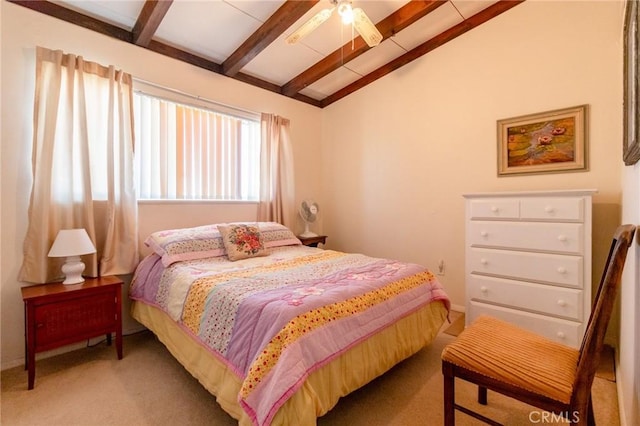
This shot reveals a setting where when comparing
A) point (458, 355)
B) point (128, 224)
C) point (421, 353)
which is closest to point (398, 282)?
point (458, 355)

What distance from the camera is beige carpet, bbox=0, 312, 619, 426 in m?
1.56

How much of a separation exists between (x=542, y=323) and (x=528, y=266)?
0.45 meters

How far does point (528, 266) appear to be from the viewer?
2.29m

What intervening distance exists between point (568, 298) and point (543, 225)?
0.56 m

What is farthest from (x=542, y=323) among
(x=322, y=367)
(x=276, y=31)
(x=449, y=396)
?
(x=276, y=31)

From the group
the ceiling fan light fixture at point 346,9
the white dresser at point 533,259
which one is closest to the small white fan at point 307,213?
the white dresser at point 533,259

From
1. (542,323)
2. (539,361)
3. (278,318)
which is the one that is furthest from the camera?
(542,323)

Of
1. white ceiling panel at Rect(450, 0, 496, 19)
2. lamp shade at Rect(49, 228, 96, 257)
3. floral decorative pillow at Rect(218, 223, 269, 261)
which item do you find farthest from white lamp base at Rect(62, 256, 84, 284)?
white ceiling panel at Rect(450, 0, 496, 19)

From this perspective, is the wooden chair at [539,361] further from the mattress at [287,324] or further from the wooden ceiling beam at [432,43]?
the wooden ceiling beam at [432,43]

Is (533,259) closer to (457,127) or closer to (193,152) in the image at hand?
(457,127)

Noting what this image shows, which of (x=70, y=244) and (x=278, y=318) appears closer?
(x=278, y=318)

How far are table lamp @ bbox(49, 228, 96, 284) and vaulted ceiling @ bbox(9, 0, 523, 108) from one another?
174 centimetres

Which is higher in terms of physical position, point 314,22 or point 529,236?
point 314,22

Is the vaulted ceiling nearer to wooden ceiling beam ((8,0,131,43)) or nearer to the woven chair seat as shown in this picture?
wooden ceiling beam ((8,0,131,43))
